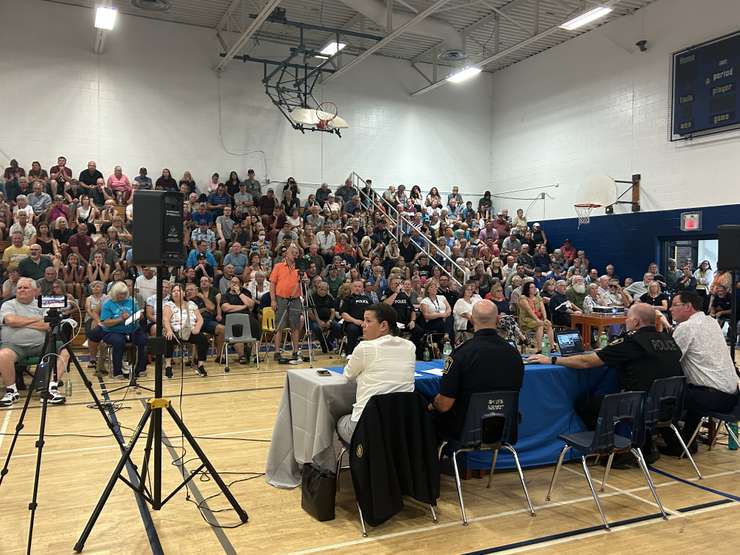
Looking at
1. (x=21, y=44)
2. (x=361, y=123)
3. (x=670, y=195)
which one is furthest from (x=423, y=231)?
(x=21, y=44)

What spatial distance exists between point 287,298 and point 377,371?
560 centimetres

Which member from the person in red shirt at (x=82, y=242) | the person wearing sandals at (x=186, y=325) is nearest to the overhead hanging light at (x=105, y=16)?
the person in red shirt at (x=82, y=242)

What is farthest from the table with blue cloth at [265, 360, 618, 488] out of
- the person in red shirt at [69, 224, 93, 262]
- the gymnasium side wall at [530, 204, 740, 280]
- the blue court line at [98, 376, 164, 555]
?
the gymnasium side wall at [530, 204, 740, 280]

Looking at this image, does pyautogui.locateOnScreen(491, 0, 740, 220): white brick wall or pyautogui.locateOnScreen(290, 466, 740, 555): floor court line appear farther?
pyautogui.locateOnScreen(491, 0, 740, 220): white brick wall

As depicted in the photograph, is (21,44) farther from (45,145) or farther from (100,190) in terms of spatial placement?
(100,190)

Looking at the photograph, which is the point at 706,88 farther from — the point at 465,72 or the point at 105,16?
the point at 105,16

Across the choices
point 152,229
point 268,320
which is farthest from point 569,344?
point 268,320

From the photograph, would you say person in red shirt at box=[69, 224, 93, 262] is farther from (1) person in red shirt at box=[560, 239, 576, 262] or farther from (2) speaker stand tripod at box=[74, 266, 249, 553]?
(1) person in red shirt at box=[560, 239, 576, 262]

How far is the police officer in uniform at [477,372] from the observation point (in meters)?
3.62

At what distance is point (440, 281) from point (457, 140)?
8927 mm

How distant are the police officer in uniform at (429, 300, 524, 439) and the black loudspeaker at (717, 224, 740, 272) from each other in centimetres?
285

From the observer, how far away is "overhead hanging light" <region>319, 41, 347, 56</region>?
13.8 meters

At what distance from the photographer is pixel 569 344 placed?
15.9 ft

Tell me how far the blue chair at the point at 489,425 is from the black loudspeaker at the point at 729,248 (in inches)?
117
